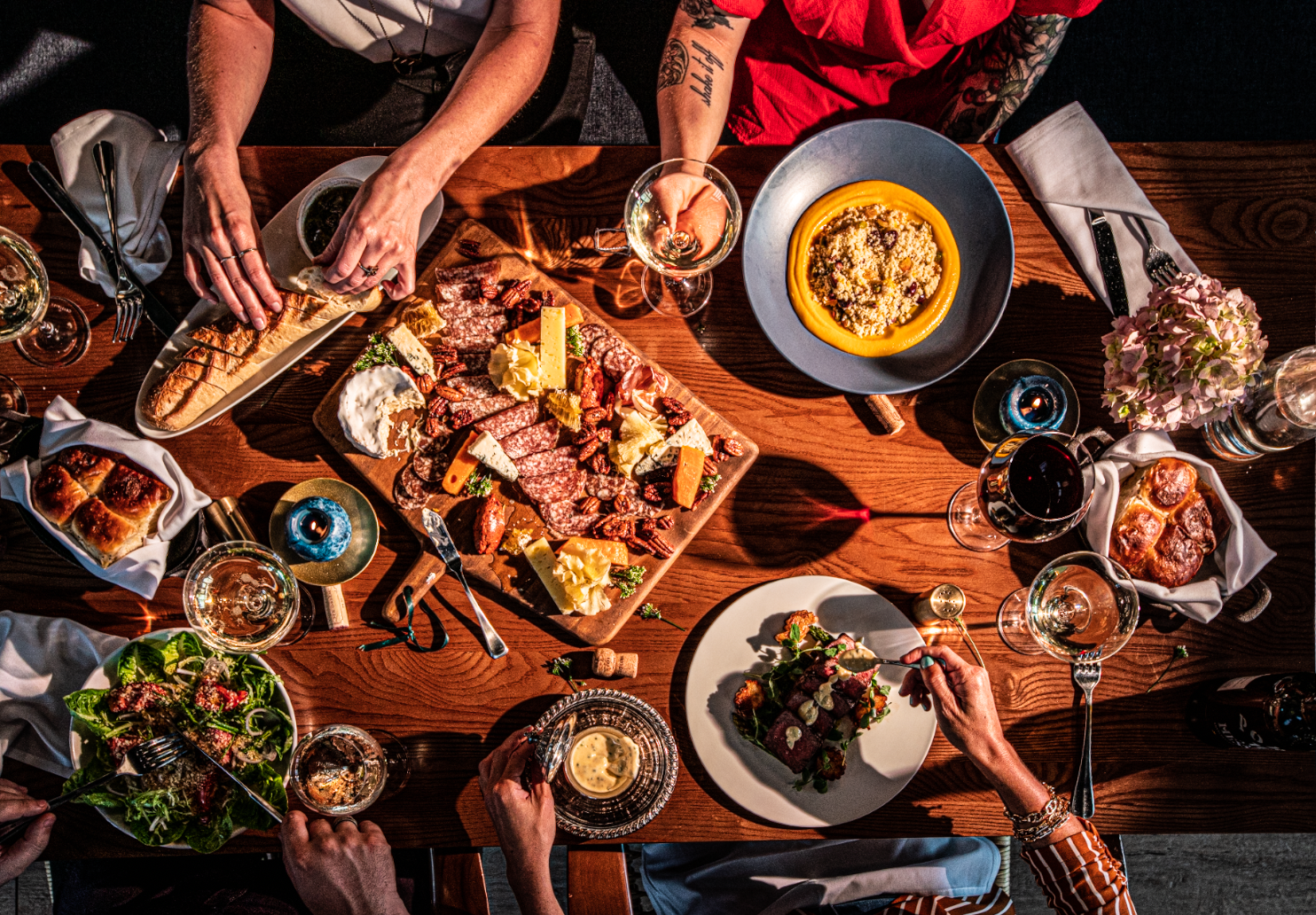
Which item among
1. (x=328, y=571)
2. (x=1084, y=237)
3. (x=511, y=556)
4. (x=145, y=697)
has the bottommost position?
(x=145, y=697)

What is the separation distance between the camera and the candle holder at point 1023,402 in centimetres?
198

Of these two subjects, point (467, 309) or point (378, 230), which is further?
point (467, 309)

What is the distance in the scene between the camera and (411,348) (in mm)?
1982

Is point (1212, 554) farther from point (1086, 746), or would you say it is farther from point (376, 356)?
point (376, 356)

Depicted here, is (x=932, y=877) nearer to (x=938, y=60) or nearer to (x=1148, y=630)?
(x=1148, y=630)

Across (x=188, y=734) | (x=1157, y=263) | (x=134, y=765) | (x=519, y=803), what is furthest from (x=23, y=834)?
(x=1157, y=263)

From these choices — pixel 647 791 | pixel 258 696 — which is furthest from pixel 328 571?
pixel 647 791

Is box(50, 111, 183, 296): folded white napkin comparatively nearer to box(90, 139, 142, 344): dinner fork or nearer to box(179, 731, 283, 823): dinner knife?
box(90, 139, 142, 344): dinner fork

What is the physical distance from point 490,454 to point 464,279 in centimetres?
50

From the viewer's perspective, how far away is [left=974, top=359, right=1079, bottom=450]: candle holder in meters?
1.98

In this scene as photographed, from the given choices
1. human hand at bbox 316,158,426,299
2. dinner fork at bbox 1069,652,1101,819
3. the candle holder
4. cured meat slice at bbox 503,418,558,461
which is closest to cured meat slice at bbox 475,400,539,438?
cured meat slice at bbox 503,418,558,461

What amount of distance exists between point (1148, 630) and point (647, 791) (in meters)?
1.42

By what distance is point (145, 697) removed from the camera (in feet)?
6.11

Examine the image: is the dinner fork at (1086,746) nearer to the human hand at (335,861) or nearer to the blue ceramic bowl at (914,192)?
the blue ceramic bowl at (914,192)
